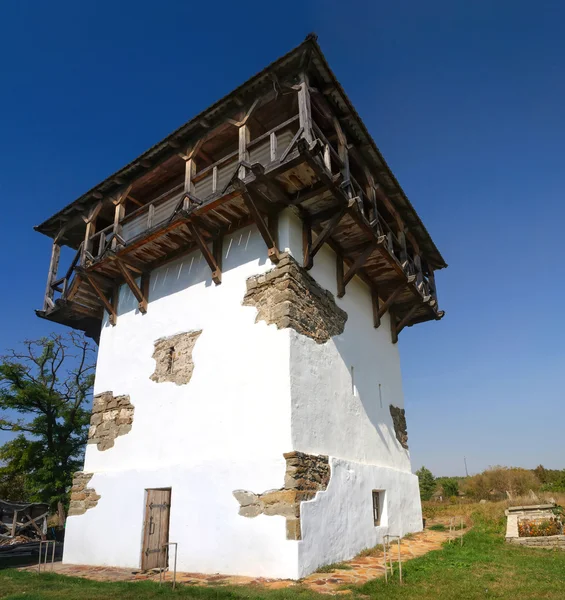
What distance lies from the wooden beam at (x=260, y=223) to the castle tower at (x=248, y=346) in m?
0.03

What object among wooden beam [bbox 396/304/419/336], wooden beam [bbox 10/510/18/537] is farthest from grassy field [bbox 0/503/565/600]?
wooden beam [bbox 396/304/419/336]

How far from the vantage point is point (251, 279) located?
9.63m

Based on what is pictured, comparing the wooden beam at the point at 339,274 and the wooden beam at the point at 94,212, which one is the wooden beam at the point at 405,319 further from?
the wooden beam at the point at 94,212

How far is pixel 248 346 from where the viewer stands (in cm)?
916

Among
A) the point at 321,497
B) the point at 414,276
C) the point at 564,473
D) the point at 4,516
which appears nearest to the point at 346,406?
the point at 321,497

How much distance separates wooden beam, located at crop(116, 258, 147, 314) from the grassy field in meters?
5.82

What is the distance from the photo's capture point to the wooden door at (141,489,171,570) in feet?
29.3

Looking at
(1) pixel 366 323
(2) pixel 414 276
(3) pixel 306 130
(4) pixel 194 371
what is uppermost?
(3) pixel 306 130

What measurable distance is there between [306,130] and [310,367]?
4490 mm

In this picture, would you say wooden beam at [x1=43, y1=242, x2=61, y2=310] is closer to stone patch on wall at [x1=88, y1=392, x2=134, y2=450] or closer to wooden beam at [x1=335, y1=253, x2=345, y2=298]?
stone patch on wall at [x1=88, y1=392, x2=134, y2=450]

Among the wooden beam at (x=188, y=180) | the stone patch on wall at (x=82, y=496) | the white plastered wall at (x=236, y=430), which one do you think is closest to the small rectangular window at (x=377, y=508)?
the white plastered wall at (x=236, y=430)

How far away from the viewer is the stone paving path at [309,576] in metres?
7.02

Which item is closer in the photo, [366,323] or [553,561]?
[553,561]

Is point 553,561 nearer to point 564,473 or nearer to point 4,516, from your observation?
point 4,516
